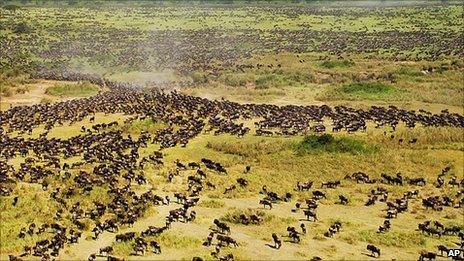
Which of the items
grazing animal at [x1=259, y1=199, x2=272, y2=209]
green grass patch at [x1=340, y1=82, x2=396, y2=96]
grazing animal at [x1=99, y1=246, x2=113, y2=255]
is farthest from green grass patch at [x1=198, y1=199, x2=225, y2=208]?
green grass patch at [x1=340, y1=82, x2=396, y2=96]

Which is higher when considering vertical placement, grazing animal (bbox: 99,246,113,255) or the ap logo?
grazing animal (bbox: 99,246,113,255)

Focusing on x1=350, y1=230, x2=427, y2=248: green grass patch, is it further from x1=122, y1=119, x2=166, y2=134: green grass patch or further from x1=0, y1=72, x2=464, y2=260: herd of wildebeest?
x1=122, y1=119, x2=166, y2=134: green grass patch

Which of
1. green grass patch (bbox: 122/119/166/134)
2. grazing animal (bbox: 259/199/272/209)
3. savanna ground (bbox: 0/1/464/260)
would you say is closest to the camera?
savanna ground (bbox: 0/1/464/260)

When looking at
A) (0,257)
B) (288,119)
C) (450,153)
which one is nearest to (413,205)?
(450,153)

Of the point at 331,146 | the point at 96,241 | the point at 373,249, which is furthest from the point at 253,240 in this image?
the point at 331,146

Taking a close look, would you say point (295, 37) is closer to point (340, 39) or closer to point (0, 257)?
point (340, 39)
